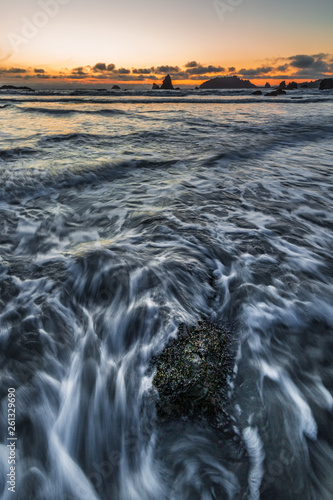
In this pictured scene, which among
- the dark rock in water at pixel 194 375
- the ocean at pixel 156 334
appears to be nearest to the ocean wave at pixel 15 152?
the ocean at pixel 156 334

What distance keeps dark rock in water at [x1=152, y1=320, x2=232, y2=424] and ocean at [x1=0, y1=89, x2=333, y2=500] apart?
0.20 ft

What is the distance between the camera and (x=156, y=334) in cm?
206

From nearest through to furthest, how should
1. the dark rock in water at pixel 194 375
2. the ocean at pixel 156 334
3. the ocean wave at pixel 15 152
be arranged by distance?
the ocean at pixel 156 334
the dark rock in water at pixel 194 375
the ocean wave at pixel 15 152

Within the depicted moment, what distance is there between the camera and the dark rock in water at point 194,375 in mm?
1558

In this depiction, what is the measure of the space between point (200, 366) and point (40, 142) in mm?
9608

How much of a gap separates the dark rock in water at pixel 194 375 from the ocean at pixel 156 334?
62mm

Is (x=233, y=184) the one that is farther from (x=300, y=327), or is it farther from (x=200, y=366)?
(x=200, y=366)

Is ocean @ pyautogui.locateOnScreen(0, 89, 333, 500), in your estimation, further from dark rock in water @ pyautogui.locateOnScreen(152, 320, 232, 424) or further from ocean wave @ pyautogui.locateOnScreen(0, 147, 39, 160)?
ocean wave @ pyautogui.locateOnScreen(0, 147, 39, 160)

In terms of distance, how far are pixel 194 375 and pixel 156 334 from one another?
20.3 inches

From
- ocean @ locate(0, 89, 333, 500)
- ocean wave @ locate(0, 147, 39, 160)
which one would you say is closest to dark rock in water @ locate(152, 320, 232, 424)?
ocean @ locate(0, 89, 333, 500)

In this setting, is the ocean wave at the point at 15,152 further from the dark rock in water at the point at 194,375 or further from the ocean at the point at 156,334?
the dark rock in water at the point at 194,375

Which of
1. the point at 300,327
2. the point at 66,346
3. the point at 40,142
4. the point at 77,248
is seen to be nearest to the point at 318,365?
the point at 300,327

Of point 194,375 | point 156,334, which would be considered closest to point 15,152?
point 156,334

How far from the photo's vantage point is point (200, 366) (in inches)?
66.6
